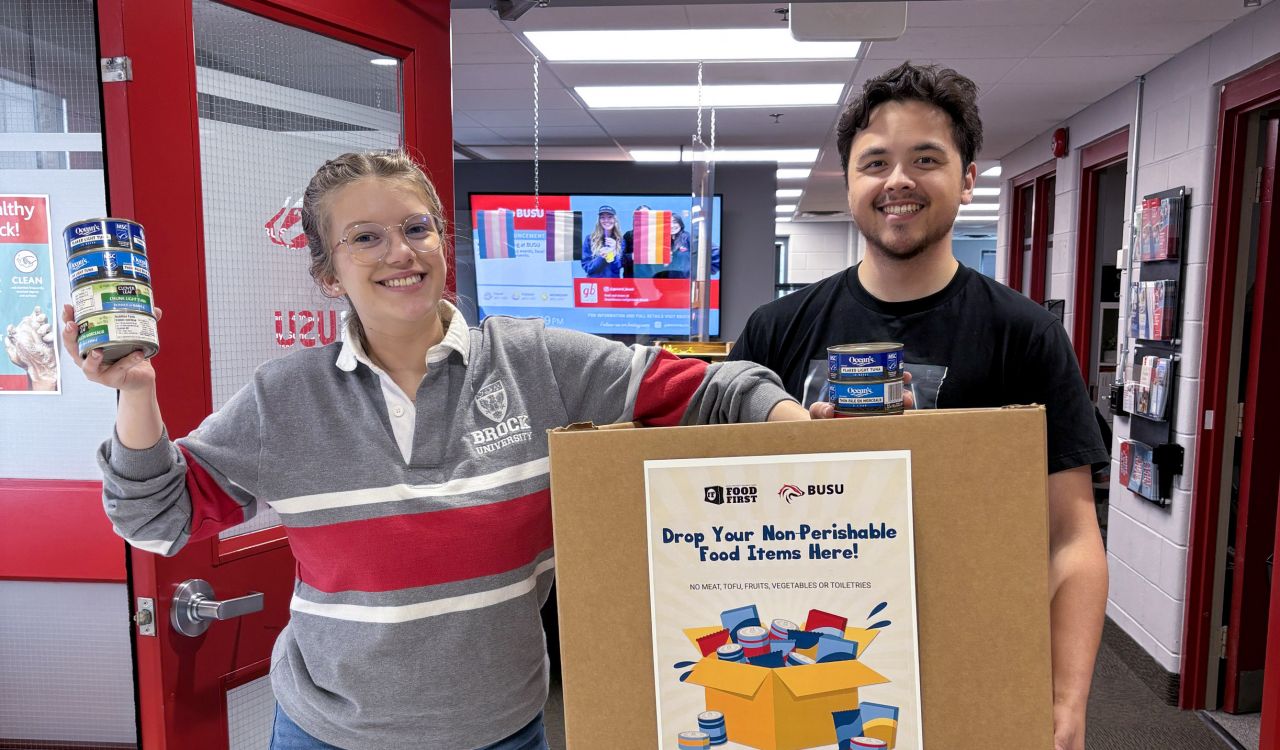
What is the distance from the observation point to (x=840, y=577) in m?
0.76

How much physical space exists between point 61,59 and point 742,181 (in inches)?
215

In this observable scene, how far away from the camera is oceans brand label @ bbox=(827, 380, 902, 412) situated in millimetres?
787

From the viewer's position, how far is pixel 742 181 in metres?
6.61

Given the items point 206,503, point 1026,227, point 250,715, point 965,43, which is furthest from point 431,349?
point 1026,227

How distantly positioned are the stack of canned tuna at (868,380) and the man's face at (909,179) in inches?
17.4

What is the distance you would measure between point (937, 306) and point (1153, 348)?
9.56ft

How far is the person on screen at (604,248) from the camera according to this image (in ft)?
20.9

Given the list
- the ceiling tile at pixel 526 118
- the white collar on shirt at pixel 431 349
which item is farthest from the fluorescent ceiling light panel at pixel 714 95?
the white collar on shirt at pixel 431 349

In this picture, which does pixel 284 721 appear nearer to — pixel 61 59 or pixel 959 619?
pixel 959 619

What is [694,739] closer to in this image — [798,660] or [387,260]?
[798,660]

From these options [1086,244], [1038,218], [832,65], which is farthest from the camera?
[1038,218]

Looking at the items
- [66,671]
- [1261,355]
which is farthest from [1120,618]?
[66,671]

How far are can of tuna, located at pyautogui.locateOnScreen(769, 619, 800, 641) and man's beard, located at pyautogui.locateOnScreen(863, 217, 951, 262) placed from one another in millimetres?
640

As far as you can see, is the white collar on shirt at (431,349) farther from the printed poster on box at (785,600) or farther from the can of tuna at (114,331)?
the printed poster on box at (785,600)
